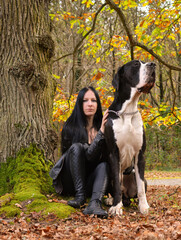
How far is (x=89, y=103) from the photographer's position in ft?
13.9

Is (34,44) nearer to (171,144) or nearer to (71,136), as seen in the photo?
(71,136)

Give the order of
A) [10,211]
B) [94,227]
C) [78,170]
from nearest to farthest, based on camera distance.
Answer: [94,227] → [10,211] → [78,170]

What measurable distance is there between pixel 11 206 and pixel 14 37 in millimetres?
2714

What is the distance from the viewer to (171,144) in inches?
645

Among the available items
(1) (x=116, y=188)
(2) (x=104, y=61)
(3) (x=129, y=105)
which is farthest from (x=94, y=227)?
(2) (x=104, y=61)

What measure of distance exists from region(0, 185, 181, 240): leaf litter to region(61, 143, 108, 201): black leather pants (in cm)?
34

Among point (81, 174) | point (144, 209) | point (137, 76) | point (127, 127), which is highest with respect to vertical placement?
point (137, 76)

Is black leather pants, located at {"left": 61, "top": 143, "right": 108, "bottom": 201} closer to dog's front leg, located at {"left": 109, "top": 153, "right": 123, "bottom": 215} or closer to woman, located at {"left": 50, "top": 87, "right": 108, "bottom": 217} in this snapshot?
woman, located at {"left": 50, "top": 87, "right": 108, "bottom": 217}

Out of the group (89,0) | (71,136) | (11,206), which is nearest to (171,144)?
(89,0)

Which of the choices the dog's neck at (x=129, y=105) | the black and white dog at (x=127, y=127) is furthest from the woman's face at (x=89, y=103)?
the dog's neck at (x=129, y=105)

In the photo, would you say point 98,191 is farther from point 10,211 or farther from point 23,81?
point 23,81

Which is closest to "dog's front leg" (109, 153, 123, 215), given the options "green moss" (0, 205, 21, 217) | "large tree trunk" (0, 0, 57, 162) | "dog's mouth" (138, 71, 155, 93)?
"dog's mouth" (138, 71, 155, 93)

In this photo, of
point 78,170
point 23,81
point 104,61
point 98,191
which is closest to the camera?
point 98,191

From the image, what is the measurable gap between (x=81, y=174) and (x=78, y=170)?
71 millimetres
